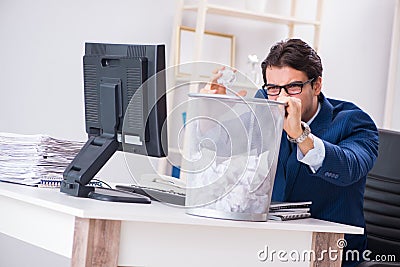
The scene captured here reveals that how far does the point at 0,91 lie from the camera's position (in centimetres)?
345

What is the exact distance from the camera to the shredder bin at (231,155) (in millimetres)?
1894

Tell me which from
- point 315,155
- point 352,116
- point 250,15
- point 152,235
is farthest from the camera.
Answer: point 250,15

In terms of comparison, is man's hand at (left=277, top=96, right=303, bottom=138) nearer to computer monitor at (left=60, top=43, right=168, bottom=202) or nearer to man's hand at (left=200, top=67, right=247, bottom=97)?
man's hand at (left=200, top=67, right=247, bottom=97)

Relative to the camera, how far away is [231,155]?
190cm

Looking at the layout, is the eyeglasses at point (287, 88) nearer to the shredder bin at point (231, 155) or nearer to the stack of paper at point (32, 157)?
the shredder bin at point (231, 155)

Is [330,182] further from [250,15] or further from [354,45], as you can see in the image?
[354,45]

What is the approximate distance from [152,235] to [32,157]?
608 mm

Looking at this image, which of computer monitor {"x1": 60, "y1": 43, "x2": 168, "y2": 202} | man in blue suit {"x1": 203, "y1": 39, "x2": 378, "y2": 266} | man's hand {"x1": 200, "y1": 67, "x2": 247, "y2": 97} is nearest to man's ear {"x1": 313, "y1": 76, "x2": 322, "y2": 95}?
man in blue suit {"x1": 203, "y1": 39, "x2": 378, "y2": 266}

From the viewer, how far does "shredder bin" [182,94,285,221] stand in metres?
1.89

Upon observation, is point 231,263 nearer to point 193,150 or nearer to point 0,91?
point 193,150

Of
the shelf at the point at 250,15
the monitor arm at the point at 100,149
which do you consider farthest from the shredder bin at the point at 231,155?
the shelf at the point at 250,15

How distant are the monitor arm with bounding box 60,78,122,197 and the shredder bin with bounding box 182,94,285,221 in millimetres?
325

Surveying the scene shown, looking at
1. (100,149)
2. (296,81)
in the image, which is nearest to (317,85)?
(296,81)

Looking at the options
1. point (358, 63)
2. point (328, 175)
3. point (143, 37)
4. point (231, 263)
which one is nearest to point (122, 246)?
point (231, 263)
